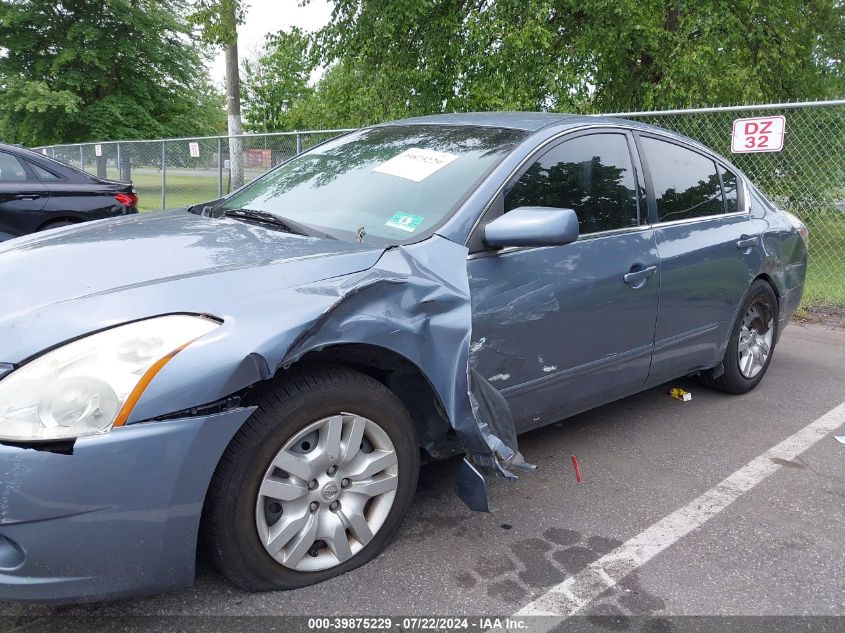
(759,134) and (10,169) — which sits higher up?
(759,134)

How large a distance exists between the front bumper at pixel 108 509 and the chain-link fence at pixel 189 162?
903 cm

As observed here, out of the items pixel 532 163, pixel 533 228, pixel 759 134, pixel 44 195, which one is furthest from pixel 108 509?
pixel 759 134

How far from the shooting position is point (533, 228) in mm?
2709

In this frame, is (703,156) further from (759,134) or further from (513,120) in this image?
(759,134)

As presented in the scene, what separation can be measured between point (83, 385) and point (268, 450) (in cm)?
54

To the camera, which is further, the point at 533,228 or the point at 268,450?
the point at 533,228

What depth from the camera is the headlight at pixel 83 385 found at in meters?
1.85

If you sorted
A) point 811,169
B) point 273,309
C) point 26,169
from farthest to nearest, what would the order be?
point 811,169, point 26,169, point 273,309

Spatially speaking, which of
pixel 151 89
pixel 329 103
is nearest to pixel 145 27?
pixel 151 89

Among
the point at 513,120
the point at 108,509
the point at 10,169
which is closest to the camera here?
the point at 108,509

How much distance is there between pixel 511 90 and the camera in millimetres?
10828

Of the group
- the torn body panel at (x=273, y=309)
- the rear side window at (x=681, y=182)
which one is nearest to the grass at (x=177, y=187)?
the rear side window at (x=681, y=182)

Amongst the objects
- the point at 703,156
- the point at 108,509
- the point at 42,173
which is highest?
the point at 703,156

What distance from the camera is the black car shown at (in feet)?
22.4
